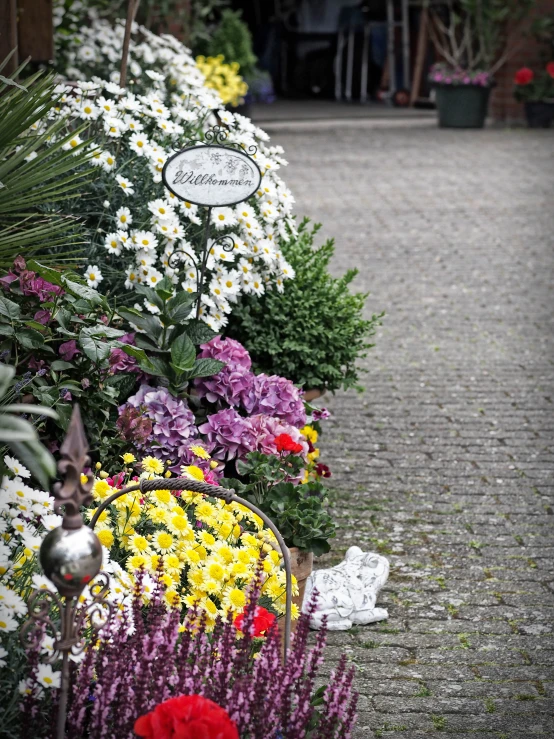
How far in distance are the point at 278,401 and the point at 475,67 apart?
14562 mm

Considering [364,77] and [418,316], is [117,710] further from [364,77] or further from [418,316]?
[364,77]

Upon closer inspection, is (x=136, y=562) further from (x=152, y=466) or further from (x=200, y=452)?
(x=200, y=452)

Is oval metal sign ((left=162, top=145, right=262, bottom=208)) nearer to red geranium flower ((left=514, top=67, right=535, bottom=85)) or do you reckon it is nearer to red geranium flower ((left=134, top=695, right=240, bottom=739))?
red geranium flower ((left=134, top=695, right=240, bottom=739))

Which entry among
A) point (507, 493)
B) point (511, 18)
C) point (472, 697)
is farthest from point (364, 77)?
point (472, 697)

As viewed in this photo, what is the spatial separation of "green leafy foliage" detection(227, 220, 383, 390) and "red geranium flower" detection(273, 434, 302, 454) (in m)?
0.76

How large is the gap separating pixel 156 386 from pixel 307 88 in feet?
65.1

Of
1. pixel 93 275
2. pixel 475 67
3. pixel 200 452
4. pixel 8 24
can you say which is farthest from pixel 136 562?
pixel 475 67

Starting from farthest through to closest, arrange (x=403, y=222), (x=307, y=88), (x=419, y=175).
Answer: (x=307, y=88), (x=419, y=175), (x=403, y=222)

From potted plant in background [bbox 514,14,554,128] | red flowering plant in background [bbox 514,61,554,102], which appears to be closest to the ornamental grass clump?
potted plant in background [bbox 514,14,554,128]

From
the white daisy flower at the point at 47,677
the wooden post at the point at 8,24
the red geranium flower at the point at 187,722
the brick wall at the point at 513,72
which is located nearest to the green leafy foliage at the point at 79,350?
the white daisy flower at the point at 47,677

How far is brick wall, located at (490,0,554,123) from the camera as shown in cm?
1689

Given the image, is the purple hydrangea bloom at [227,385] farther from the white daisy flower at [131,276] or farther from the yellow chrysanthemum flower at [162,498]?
the yellow chrysanthemum flower at [162,498]

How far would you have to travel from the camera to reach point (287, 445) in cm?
346

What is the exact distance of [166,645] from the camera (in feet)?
6.82
